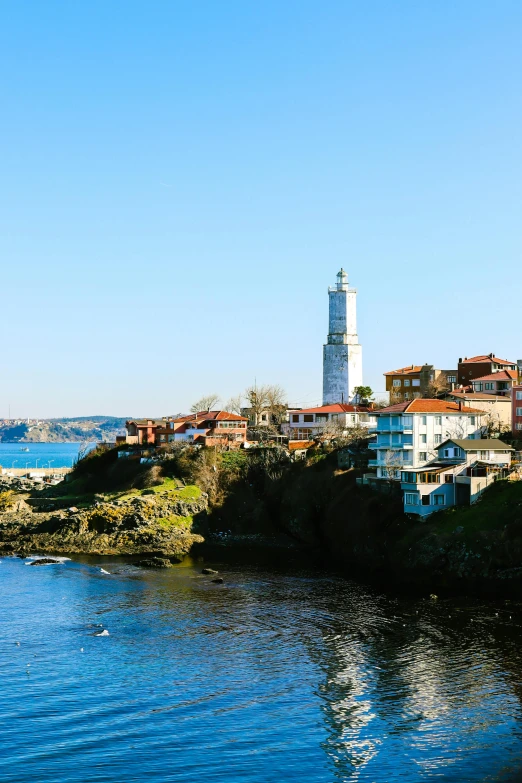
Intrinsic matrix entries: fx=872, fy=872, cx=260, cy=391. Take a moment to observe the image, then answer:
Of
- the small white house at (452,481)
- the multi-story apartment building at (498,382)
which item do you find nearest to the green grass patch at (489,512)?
the small white house at (452,481)

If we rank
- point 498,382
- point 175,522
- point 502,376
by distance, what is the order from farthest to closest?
point 502,376
point 498,382
point 175,522

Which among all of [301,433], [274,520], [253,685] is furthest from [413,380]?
[253,685]

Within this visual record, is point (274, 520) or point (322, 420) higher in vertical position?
point (322, 420)

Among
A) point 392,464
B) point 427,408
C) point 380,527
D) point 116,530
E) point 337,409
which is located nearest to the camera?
point 380,527

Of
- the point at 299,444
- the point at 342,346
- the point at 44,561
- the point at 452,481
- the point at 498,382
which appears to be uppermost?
the point at 342,346

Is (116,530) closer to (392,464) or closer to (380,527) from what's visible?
(380,527)

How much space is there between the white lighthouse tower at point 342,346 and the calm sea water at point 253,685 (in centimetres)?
6786

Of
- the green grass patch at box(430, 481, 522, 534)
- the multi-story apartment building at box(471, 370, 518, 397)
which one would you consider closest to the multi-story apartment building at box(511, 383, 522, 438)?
the multi-story apartment building at box(471, 370, 518, 397)

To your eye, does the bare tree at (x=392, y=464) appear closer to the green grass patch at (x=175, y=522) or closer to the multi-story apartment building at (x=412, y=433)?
the multi-story apartment building at (x=412, y=433)

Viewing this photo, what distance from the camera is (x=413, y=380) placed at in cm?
13688

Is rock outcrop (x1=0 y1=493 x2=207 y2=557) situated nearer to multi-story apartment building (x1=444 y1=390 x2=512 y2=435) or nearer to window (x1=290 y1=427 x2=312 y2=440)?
window (x1=290 y1=427 x2=312 y2=440)

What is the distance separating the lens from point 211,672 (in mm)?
51062

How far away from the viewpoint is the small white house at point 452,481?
81500 millimetres

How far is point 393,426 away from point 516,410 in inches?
705
